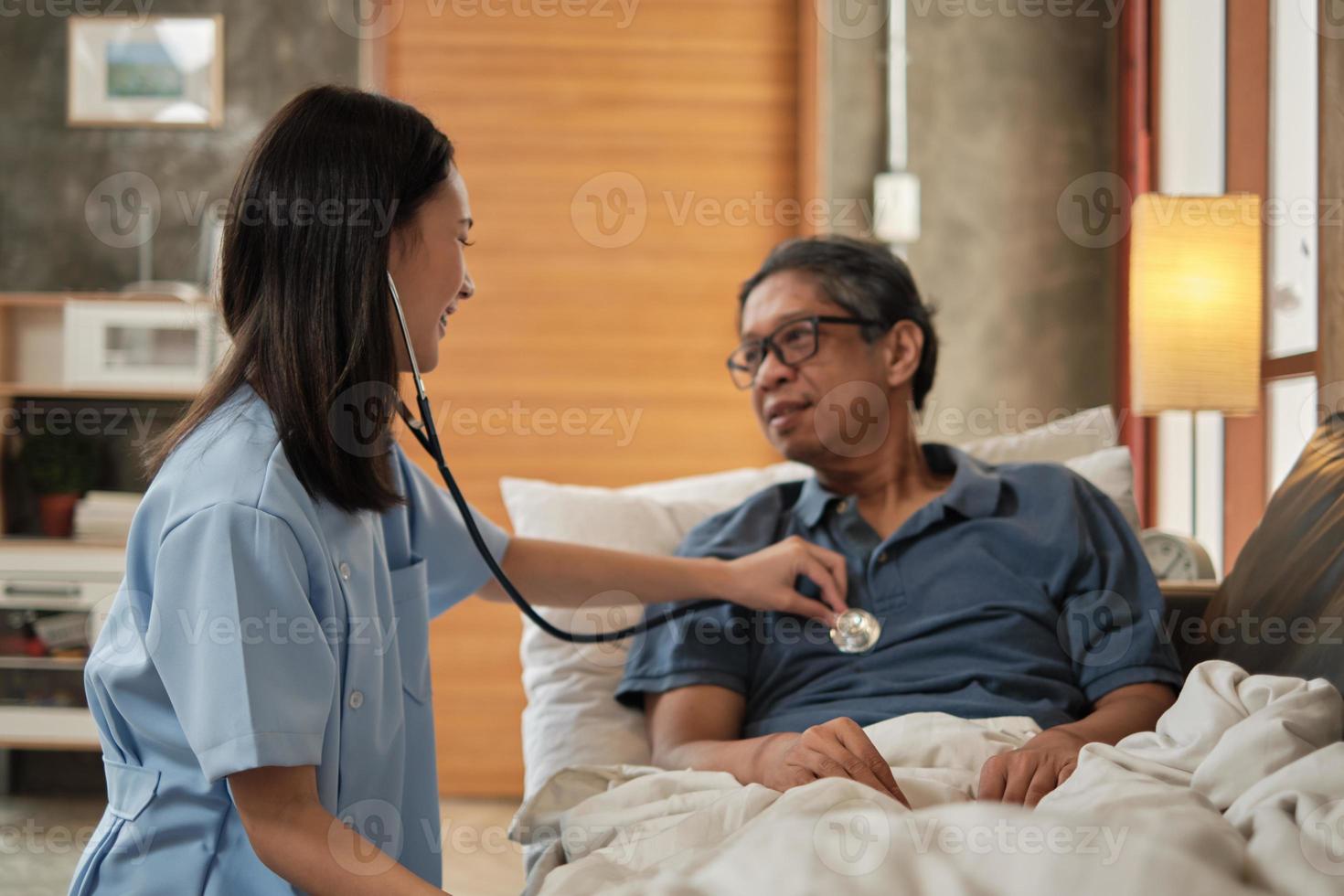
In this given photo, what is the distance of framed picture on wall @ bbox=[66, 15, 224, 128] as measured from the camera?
353 cm

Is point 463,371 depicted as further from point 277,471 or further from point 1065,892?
point 1065,892

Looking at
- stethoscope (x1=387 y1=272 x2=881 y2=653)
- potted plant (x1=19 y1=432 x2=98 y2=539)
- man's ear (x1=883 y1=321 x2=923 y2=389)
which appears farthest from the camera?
potted plant (x1=19 y1=432 x2=98 y2=539)

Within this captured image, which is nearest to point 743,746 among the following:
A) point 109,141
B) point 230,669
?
point 230,669

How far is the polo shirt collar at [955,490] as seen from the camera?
4.86ft

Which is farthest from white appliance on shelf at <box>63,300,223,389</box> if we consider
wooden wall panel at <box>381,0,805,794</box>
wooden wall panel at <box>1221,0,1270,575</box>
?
wooden wall panel at <box>1221,0,1270,575</box>

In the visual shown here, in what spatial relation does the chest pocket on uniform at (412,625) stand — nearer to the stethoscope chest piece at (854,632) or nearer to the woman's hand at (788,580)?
the woman's hand at (788,580)

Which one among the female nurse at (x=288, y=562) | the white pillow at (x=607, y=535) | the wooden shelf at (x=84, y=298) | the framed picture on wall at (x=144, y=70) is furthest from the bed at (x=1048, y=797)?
the framed picture on wall at (x=144, y=70)

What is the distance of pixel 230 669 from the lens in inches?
34.1

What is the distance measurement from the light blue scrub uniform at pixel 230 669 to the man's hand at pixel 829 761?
37 centimetres

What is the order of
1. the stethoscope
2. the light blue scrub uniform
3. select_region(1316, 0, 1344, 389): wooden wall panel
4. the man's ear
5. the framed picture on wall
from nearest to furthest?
the light blue scrub uniform < the stethoscope < the man's ear < select_region(1316, 0, 1344, 389): wooden wall panel < the framed picture on wall

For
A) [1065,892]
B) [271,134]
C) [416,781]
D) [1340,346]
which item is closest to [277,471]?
[271,134]

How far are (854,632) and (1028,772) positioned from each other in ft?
1.07

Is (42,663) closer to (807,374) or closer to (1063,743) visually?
(807,374)

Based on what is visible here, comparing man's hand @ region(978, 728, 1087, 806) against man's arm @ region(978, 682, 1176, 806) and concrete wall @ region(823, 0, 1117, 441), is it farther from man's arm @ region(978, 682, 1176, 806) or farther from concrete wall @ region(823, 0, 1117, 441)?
concrete wall @ region(823, 0, 1117, 441)
